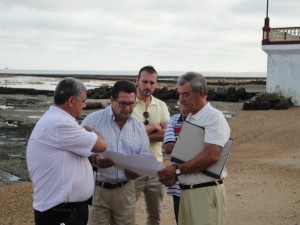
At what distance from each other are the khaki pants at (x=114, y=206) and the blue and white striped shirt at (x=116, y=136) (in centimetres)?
10

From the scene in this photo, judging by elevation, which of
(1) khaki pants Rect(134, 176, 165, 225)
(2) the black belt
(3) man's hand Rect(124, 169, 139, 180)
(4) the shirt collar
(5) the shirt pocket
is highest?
(4) the shirt collar

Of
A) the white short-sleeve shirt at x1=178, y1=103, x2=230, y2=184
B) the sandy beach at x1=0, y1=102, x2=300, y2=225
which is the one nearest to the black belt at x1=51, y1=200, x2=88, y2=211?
the white short-sleeve shirt at x1=178, y1=103, x2=230, y2=184

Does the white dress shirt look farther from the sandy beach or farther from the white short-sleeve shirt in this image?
the sandy beach

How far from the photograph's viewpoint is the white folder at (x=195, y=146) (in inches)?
132

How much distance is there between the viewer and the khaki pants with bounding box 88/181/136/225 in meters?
4.00

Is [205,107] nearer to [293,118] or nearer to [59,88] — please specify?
[59,88]

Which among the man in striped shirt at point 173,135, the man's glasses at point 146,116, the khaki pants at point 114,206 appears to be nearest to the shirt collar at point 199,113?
the man in striped shirt at point 173,135

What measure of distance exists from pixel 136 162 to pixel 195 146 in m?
0.55

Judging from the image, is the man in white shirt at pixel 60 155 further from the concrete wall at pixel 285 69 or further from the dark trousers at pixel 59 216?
the concrete wall at pixel 285 69

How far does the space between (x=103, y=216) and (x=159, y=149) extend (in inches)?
41.1

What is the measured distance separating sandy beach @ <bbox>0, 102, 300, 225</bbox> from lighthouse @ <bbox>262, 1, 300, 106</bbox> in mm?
9627

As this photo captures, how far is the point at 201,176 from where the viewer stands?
11.2 feet

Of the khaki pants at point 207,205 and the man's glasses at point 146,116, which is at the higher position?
the man's glasses at point 146,116

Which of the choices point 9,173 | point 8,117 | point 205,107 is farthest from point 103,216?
point 8,117
